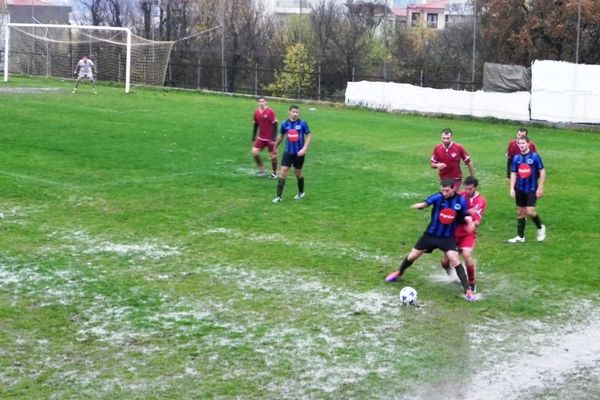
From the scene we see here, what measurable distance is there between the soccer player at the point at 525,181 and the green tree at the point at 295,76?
30.0 metres

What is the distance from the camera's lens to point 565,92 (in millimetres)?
34188

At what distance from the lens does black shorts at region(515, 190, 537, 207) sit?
14609mm

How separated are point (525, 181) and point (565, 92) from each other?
21039mm

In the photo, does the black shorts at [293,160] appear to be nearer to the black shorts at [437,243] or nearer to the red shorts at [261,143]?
the red shorts at [261,143]

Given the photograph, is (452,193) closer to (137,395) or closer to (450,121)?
(137,395)

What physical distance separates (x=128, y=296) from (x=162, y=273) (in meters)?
1.17

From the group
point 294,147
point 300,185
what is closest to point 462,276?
point 300,185

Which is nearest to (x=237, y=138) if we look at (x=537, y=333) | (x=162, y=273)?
(x=162, y=273)

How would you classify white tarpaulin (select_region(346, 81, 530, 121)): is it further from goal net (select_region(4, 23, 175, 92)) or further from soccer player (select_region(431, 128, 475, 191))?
soccer player (select_region(431, 128, 475, 191))

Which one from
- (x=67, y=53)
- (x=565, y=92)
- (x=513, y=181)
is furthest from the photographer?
(x=67, y=53)

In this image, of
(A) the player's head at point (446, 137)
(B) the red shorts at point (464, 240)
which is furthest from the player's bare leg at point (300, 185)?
(B) the red shorts at point (464, 240)

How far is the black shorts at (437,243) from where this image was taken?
1156 cm

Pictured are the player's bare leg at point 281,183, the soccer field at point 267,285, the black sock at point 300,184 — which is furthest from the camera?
the black sock at point 300,184

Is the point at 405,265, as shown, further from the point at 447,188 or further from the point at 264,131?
the point at 264,131
